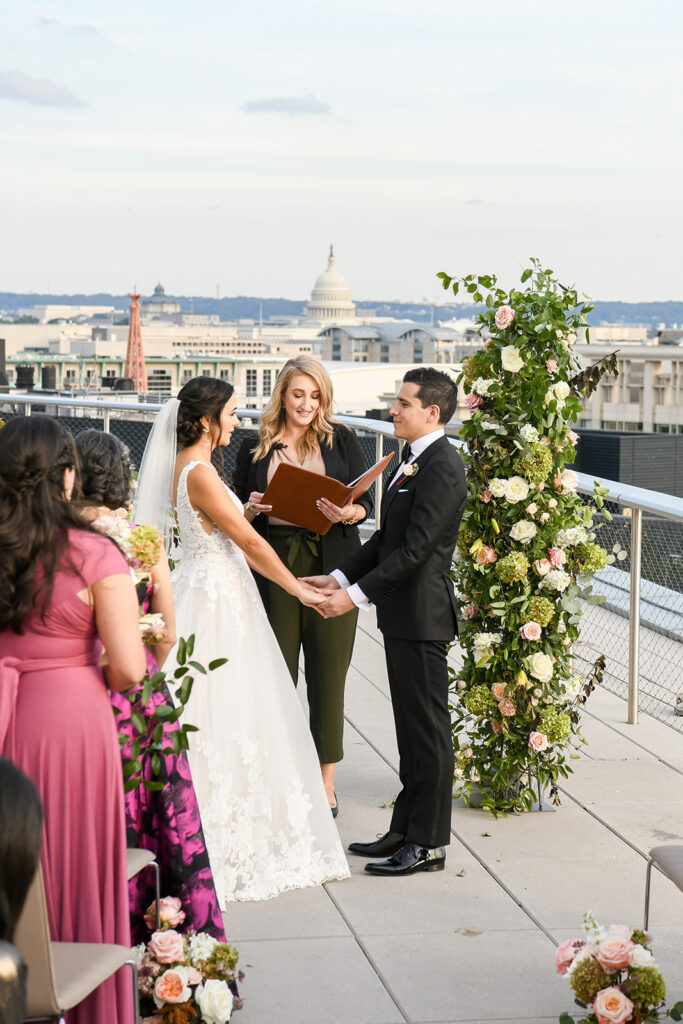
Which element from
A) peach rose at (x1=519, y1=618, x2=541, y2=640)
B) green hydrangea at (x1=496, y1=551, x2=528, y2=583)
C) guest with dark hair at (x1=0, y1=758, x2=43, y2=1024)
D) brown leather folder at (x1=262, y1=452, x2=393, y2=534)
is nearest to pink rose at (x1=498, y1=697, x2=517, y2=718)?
peach rose at (x1=519, y1=618, x2=541, y2=640)

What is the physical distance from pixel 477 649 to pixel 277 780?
39.0 inches

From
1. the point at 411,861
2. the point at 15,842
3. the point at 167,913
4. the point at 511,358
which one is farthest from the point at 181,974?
the point at 511,358

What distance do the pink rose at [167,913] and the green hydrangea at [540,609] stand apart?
6.73 ft

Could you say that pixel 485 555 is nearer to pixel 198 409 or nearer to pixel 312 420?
pixel 312 420

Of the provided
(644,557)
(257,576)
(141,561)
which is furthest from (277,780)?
(644,557)

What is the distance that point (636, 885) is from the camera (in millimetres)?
4500

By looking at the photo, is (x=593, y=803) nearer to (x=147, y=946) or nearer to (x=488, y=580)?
(x=488, y=580)

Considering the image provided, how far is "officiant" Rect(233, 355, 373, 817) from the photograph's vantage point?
5078mm

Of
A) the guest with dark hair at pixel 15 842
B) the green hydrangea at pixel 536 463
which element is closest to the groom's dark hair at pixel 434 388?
the green hydrangea at pixel 536 463

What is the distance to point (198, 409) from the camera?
4.59 m

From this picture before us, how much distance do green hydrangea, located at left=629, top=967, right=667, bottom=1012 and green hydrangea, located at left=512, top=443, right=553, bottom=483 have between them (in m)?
2.14

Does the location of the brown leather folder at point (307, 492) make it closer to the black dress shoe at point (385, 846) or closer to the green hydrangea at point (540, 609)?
the green hydrangea at point (540, 609)

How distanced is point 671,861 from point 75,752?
160 cm

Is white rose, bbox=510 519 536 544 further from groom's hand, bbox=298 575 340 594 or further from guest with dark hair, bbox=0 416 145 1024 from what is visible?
guest with dark hair, bbox=0 416 145 1024
